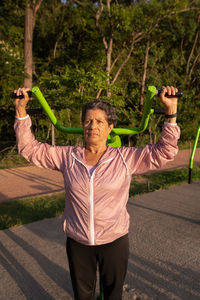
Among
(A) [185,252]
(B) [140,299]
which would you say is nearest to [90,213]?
(B) [140,299]

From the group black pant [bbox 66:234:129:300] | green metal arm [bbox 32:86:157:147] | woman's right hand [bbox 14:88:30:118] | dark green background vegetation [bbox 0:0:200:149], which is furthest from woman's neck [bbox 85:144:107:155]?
dark green background vegetation [bbox 0:0:200:149]

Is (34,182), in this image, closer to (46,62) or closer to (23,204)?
(23,204)

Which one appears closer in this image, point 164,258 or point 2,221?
point 164,258

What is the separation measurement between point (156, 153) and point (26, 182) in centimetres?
566

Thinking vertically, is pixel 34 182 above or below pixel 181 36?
below

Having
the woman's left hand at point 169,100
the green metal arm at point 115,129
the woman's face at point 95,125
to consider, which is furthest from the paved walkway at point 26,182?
the woman's left hand at point 169,100

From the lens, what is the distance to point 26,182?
685 cm

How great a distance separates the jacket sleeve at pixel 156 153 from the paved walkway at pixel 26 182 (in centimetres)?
419

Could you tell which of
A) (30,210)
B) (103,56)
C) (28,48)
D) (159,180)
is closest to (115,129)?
(30,210)

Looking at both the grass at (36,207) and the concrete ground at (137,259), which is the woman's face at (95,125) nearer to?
the concrete ground at (137,259)

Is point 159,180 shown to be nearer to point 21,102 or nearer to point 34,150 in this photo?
point 34,150

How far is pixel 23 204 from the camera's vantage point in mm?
5016

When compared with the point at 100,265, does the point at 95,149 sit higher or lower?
higher

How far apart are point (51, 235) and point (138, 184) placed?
3336 millimetres
